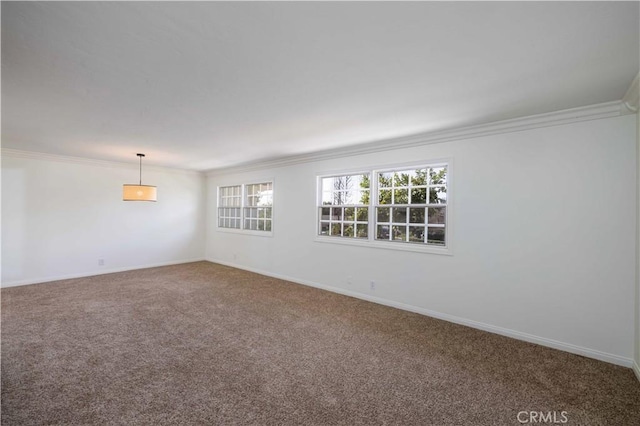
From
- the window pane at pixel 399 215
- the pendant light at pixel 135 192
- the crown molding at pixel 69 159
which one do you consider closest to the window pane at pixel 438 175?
the window pane at pixel 399 215

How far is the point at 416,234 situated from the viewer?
3.97 m

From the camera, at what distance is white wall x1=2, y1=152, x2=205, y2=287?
493 centimetres

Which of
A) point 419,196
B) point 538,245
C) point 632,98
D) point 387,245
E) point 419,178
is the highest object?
point 632,98

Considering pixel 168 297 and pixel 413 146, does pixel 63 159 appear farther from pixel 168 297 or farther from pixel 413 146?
pixel 413 146

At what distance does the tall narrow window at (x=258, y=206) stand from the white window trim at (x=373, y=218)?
1.45 m

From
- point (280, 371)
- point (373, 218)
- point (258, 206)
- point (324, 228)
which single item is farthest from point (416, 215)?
point (258, 206)

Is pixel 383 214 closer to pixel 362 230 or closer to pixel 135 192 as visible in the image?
pixel 362 230

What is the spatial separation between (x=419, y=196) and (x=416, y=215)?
0.90ft

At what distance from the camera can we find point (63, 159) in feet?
17.6


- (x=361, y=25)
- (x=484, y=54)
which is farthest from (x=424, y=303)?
(x=361, y=25)

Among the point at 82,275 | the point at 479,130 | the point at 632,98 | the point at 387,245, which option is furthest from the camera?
the point at 82,275

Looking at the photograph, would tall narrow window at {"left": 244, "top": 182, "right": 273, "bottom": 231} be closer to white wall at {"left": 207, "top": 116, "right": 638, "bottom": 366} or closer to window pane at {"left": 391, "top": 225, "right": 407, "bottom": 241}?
white wall at {"left": 207, "top": 116, "right": 638, "bottom": 366}

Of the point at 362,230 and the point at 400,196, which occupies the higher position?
the point at 400,196

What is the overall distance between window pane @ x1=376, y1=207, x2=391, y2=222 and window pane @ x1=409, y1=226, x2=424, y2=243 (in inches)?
16.3
